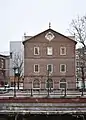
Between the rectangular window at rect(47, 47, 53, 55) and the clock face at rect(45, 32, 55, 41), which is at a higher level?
the clock face at rect(45, 32, 55, 41)

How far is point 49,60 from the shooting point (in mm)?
50125

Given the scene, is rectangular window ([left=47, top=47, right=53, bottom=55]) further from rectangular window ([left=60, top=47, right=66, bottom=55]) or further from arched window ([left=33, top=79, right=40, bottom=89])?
arched window ([left=33, top=79, right=40, bottom=89])

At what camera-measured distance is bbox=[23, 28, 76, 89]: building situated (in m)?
49.3

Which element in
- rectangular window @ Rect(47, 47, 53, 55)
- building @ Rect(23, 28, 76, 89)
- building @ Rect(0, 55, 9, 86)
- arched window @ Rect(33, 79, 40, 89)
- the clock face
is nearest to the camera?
arched window @ Rect(33, 79, 40, 89)

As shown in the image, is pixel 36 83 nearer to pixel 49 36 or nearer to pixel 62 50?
pixel 62 50

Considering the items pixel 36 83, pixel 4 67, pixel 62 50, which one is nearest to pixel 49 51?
pixel 62 50

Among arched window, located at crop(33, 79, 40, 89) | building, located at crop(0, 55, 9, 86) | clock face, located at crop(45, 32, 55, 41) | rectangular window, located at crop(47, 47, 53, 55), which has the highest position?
clock face, located at crop(45, 32, 55, 41)

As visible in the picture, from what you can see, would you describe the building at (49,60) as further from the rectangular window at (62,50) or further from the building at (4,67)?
the building at (4,67)

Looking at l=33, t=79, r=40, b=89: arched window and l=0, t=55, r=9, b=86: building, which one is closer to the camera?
l=33, t=79, r=40, b=89: arched window

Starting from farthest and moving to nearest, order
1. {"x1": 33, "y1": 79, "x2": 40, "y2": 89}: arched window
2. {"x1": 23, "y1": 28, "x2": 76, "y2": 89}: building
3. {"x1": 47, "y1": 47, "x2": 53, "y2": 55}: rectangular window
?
{"x1": 47, "y1": 47, "x2": 53, "y2": 55}: rectangular window → {"x1": 23, "y1": 28, "x2": 76, "y2": 89}: building → {"x1": 33, "y1": 79, "x2": 40, "y2": 89}: arched window

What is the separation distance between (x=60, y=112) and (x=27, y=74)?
1316 inches

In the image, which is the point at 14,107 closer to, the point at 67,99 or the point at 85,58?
the point at 67,99

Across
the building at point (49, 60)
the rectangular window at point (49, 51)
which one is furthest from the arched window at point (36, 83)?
the rectangular window at point (49, 51)

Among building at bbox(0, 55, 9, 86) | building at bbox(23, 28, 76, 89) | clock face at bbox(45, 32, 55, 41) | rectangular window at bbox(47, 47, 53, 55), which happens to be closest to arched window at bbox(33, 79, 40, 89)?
building at bbox(23, 28, 76, 89)
